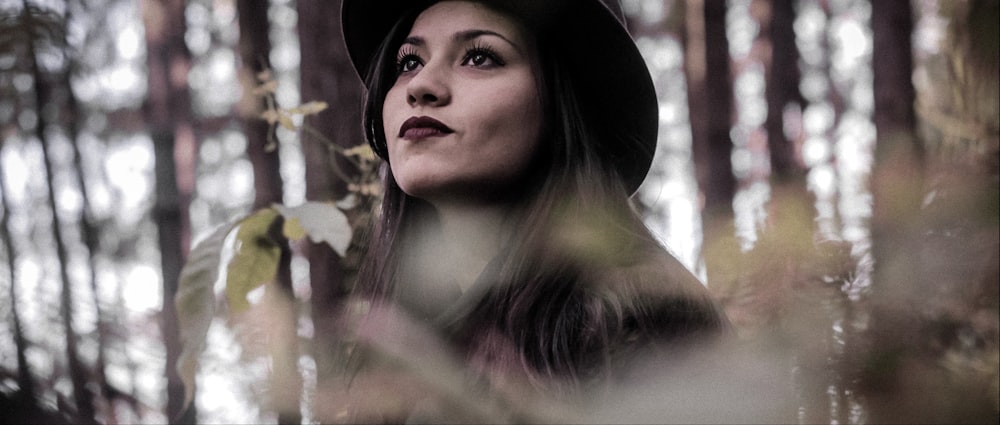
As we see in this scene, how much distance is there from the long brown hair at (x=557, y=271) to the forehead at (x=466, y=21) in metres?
0.04

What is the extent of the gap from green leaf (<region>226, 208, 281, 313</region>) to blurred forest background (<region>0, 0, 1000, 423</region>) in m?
0.02

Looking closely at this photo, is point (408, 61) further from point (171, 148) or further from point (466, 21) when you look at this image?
point (171, 148)

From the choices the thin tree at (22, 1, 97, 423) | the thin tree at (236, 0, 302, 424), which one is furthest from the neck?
the thin tree at (22, 1, 97, 423)

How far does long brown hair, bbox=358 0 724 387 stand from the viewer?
30.5 inches

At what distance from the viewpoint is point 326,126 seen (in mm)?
1294

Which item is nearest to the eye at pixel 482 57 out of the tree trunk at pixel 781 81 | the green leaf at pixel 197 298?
the green leaf at pixel 197 298

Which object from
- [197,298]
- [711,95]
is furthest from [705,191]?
[197,298]

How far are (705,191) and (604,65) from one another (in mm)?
756

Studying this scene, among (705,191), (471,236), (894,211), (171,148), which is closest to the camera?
(894,211)

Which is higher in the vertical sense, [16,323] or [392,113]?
[392,113]

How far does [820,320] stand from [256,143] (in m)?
0.81

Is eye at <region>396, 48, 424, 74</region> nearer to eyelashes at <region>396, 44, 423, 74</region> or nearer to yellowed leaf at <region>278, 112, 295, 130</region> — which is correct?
eyelashes at <region>396, 44, 423, 74</region>

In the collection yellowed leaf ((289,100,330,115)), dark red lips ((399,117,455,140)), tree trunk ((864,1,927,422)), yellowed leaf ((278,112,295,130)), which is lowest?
tree trunk ((864,1,927,422))

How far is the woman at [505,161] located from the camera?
2.93 feet
